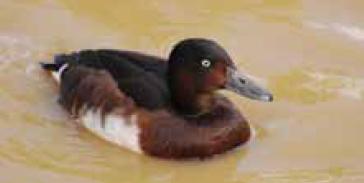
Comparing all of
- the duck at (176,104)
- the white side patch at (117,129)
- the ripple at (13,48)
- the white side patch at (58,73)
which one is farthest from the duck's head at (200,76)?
the ripple at (13,48)

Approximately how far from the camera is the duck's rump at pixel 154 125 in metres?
5.38

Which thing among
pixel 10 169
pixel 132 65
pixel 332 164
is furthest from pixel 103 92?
pixel 332 164

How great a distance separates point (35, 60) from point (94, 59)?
2.39 ft

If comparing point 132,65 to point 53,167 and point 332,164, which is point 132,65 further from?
point 332,164

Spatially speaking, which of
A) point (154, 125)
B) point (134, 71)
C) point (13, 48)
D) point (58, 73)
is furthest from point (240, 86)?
point (13, 48)

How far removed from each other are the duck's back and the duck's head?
90mm

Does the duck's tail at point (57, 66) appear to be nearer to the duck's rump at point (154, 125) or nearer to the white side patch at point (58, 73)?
the white side patch at point (58, 73)

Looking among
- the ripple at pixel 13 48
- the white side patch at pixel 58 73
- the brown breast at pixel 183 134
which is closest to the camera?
the brown breast at pixel 183 134

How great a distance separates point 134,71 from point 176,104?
305 mm

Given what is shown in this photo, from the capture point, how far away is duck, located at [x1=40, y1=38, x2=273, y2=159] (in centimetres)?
538

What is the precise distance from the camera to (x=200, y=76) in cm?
541

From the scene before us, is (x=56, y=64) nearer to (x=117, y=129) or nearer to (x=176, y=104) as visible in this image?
(x=117, y=129)

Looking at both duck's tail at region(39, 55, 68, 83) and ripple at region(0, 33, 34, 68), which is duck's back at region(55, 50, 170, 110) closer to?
duck's tail at region(39, 55, 68, 83)

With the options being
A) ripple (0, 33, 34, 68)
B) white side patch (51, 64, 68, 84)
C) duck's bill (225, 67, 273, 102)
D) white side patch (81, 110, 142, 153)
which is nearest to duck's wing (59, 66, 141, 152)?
white side patch (81, 110, 142, 153)
